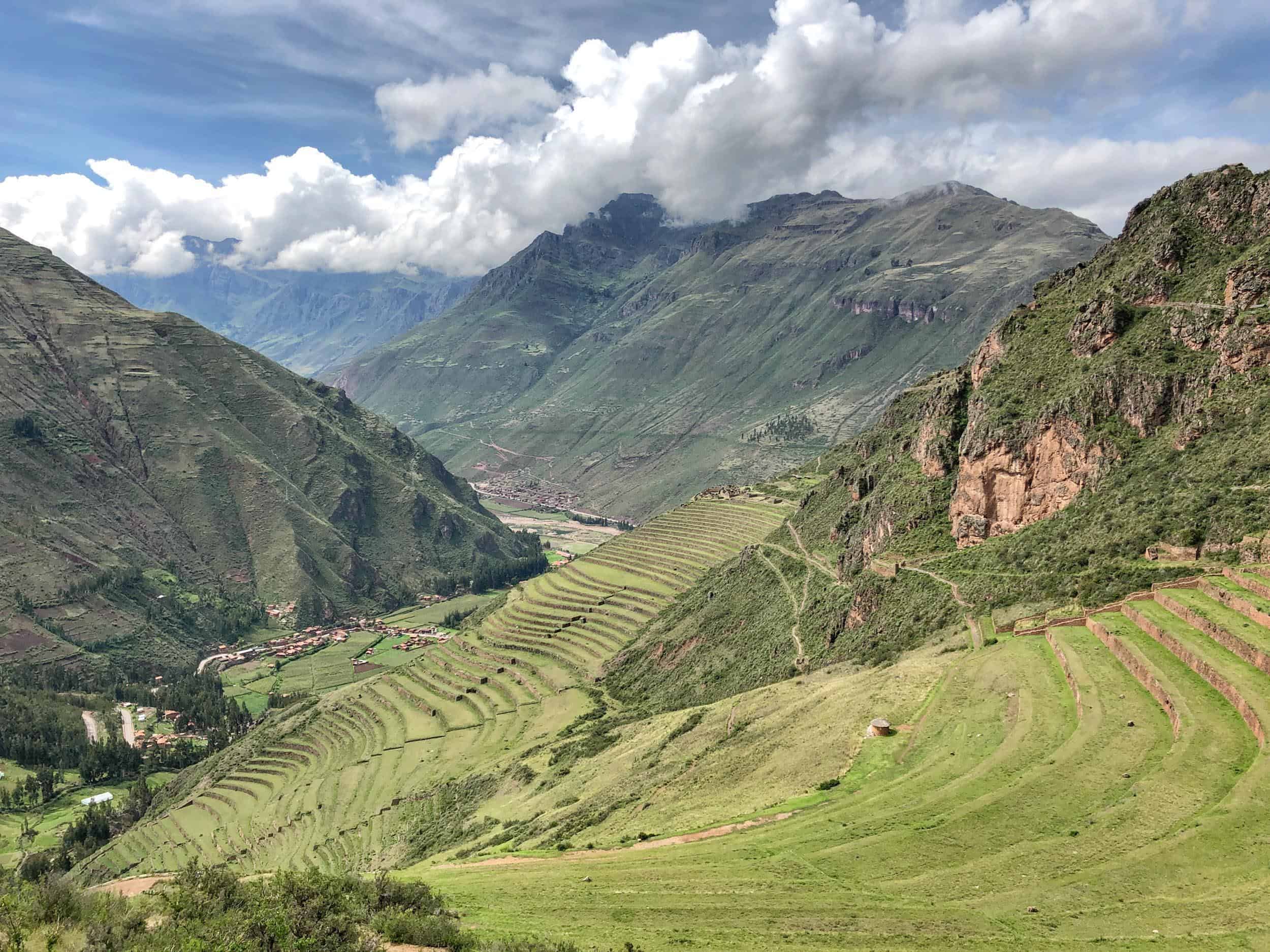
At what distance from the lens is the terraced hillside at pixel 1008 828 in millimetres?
29812

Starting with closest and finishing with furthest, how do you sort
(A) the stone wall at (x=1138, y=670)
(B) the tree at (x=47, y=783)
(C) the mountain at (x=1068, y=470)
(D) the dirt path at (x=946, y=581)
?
1. (A) the stone wall at (x=1138, y=670)
2. (C) the mountain at (x=1068, y=470)
3. (D) the dirt path at (x=946, y=581)
4. (B) the tree at (x=47, y=783)

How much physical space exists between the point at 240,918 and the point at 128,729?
163m

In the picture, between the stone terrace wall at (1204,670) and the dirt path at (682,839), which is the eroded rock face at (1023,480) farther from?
the dirt path at (682,839)

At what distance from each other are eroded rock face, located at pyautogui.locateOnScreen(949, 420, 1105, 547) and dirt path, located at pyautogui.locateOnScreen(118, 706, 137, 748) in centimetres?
15682

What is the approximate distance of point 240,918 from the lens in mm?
31750

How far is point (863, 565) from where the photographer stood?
3570 inches

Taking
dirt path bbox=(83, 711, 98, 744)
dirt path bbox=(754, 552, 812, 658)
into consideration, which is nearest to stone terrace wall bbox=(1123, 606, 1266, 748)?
dirt path bbox=(754, 552, 812, 658)

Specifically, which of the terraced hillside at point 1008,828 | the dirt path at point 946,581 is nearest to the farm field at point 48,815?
the terraced hillside at point 1008,828

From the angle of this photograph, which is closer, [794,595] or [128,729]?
[794,595]

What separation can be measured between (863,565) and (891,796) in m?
51.2

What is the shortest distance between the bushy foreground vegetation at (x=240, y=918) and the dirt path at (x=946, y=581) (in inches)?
1991

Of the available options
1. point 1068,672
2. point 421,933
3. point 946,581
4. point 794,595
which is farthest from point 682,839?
point 794,595

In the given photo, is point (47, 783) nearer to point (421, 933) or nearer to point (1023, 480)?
point (421, 933)

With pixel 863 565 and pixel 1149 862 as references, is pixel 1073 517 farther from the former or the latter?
pixel 1149 862
